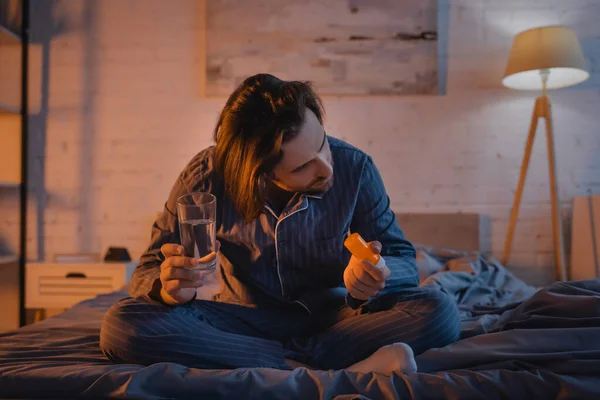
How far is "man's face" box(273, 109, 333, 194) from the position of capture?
974 millimetres

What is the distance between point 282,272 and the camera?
1183 millimetres

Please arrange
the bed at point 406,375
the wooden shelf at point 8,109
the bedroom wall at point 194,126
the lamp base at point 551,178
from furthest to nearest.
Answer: the bedroom wall at point 194,126, the wooden shelf at point 8,109, the lamp base at point 551,178, the bed at point 406,375

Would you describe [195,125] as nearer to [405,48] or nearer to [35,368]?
[405,48]

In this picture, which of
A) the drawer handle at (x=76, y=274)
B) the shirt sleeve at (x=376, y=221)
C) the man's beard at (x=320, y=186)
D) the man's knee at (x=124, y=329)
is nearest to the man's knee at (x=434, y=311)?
the shirt sleeve at (x=376, y=221)

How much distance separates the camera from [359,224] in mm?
1233

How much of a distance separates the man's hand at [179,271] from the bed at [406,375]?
15 cm

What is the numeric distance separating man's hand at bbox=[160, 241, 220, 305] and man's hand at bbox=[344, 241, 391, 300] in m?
0.26

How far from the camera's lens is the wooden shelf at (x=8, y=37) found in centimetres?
263

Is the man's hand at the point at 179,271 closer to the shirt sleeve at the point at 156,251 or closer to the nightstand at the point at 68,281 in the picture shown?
the shirt sleeve at the point at 156,251

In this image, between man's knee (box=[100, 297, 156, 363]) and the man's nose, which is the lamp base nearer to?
the man's nose

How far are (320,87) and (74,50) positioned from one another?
1.50 meters

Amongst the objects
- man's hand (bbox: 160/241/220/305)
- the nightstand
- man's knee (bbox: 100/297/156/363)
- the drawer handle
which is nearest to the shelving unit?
the nightstand

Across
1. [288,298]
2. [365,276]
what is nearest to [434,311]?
[365,276]

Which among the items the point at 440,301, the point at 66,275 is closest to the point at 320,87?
the point at 66,275
